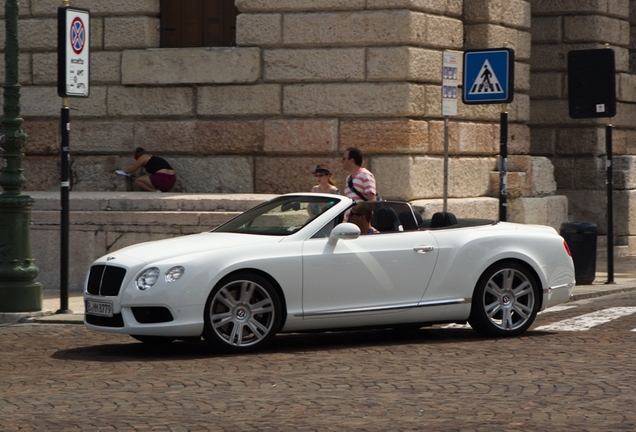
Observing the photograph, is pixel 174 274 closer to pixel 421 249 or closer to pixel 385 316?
pixel 385 316

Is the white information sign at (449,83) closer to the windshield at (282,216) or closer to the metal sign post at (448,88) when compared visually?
the metal sign post at (448,88)

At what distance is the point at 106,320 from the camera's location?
1024cm

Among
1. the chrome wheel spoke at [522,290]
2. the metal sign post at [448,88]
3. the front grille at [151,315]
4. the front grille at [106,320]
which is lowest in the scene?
the front grille at [106,320]

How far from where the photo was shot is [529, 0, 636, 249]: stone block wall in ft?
71.6

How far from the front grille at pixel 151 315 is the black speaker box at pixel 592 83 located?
9103 mm

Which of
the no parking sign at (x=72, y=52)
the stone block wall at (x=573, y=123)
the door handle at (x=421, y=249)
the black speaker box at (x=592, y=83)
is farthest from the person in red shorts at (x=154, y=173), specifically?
the stone block wall at (x=573, y=123)

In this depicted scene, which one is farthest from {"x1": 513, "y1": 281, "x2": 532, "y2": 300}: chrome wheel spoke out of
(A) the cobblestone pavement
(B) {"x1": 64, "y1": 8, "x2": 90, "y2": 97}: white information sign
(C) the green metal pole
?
(B) {"x1": 64, "y1": 8, "x2": 90, "y2": 97}: white information sign

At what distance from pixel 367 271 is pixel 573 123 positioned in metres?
12.2

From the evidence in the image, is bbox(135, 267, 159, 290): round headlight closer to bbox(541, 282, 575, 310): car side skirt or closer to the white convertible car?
the white convertible car

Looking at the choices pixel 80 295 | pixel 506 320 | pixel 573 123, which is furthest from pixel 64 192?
pixel 573 123

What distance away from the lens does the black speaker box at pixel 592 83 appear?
17.3m

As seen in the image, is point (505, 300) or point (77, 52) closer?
point (505, 300)

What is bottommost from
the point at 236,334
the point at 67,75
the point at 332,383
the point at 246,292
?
the point at 332,383

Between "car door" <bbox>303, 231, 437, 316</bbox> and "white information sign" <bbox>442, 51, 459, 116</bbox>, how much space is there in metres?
4.08
